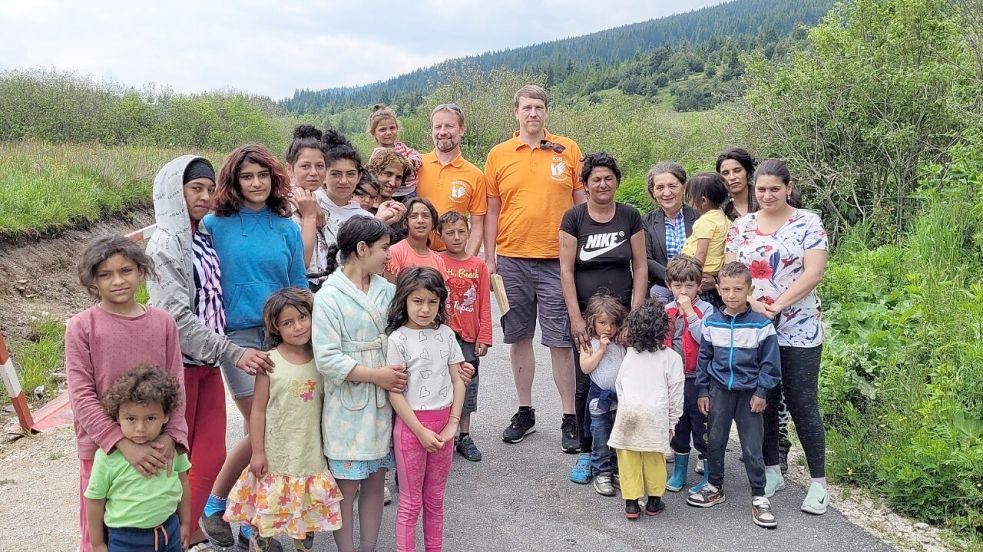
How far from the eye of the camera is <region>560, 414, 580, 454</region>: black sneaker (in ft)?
16.5

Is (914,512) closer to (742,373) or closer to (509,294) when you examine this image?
(742,373)

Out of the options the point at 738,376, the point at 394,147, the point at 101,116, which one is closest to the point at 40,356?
the point at 394,147

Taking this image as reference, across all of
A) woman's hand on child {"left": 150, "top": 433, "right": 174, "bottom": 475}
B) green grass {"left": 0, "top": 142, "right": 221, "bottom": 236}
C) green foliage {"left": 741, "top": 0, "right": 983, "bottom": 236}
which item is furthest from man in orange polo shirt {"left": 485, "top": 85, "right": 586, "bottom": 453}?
green grass {"left": 0, "top": 142, "right": 221, "bottom": 236}

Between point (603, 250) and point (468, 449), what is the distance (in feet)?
A: 5.46

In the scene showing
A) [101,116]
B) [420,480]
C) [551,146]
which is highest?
[101,116]

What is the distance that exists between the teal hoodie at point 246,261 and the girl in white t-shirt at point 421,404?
0.66m

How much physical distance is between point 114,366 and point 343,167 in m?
2.00

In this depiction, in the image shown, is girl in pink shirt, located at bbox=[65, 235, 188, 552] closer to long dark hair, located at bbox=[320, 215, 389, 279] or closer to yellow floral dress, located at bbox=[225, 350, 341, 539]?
yellow floral dress, located at bbox=[225, 350, 341, 539]

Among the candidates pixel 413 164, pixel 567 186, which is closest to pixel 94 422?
pixel 413 164

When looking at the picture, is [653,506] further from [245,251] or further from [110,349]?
[110,349]

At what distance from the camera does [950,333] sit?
16.2ft

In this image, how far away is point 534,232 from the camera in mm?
5113

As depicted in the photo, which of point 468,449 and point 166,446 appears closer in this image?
point 166,446

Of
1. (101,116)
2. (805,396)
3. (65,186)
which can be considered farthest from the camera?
(101,116)
